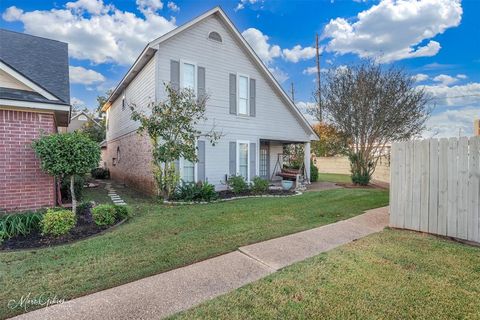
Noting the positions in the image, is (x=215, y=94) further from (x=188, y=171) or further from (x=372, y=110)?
(x=372, y=110)

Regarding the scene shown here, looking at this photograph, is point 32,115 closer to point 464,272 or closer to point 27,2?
point 27,2

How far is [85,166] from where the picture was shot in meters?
6.29

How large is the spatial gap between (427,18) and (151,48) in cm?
1310

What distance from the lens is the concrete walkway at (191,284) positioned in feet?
8.78

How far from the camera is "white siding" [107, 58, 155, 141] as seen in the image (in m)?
10.7

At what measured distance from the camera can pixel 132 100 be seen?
13141 millimetres

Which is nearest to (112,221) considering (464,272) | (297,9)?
(464,272)

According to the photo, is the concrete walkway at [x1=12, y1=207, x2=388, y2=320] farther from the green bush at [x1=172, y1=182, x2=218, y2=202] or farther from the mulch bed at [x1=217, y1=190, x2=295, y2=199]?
the mulch bed at [x1=217, y1=190, x2=295, y2=199]

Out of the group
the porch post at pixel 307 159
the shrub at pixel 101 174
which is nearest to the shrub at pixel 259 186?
the porch post at pixel 307 159

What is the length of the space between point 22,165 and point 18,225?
2.34m

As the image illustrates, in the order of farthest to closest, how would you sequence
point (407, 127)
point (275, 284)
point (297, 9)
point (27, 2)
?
point (407, 127) < point (297, 9) < point (27, 2) < point (275, 284)

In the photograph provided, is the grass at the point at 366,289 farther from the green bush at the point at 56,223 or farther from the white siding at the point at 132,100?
the white siding at the point at 132,100

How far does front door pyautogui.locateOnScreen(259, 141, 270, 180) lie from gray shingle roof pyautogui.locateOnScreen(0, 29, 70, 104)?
10718 millimetres

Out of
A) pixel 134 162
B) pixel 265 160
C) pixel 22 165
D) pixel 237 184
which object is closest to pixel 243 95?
pixel 237 184
